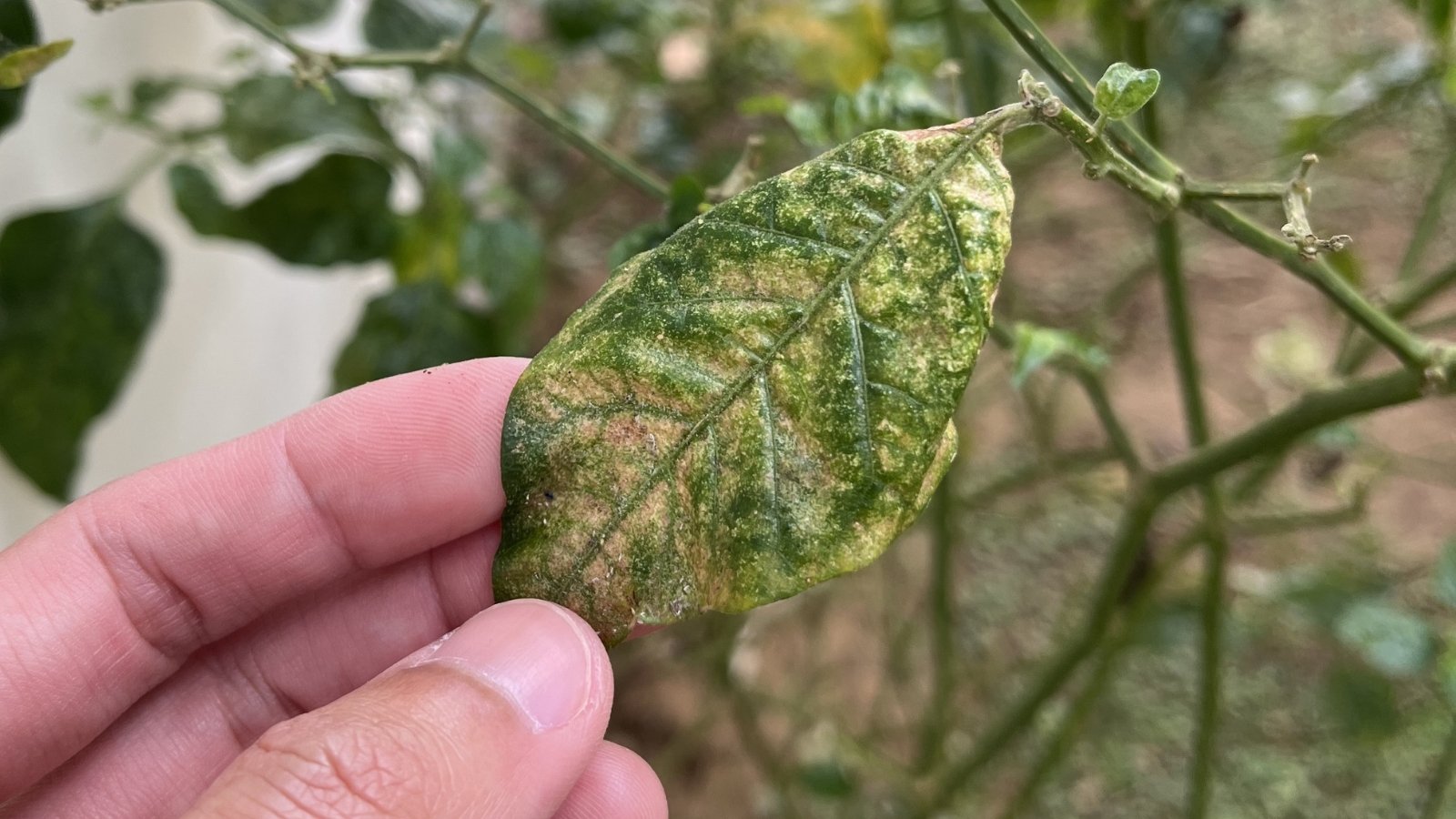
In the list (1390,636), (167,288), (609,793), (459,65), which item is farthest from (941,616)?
(167,288)

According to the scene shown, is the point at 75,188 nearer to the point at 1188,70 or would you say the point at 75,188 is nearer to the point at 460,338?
the point at 460,338

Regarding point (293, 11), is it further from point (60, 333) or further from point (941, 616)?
point (941, 616)

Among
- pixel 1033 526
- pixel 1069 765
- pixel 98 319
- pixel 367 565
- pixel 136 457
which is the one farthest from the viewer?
pixel 1033 526

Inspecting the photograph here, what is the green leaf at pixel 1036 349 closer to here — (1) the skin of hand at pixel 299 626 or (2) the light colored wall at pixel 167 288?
(1) the skin of hand at pixel 299 626

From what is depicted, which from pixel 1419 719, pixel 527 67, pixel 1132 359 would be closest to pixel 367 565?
pixel 527 67

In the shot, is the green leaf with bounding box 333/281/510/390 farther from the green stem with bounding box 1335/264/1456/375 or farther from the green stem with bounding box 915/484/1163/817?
the green stem with bounding box 1335/264/1456/375

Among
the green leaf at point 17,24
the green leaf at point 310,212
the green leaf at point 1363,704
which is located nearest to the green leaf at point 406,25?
the green leaf at point 310,212
